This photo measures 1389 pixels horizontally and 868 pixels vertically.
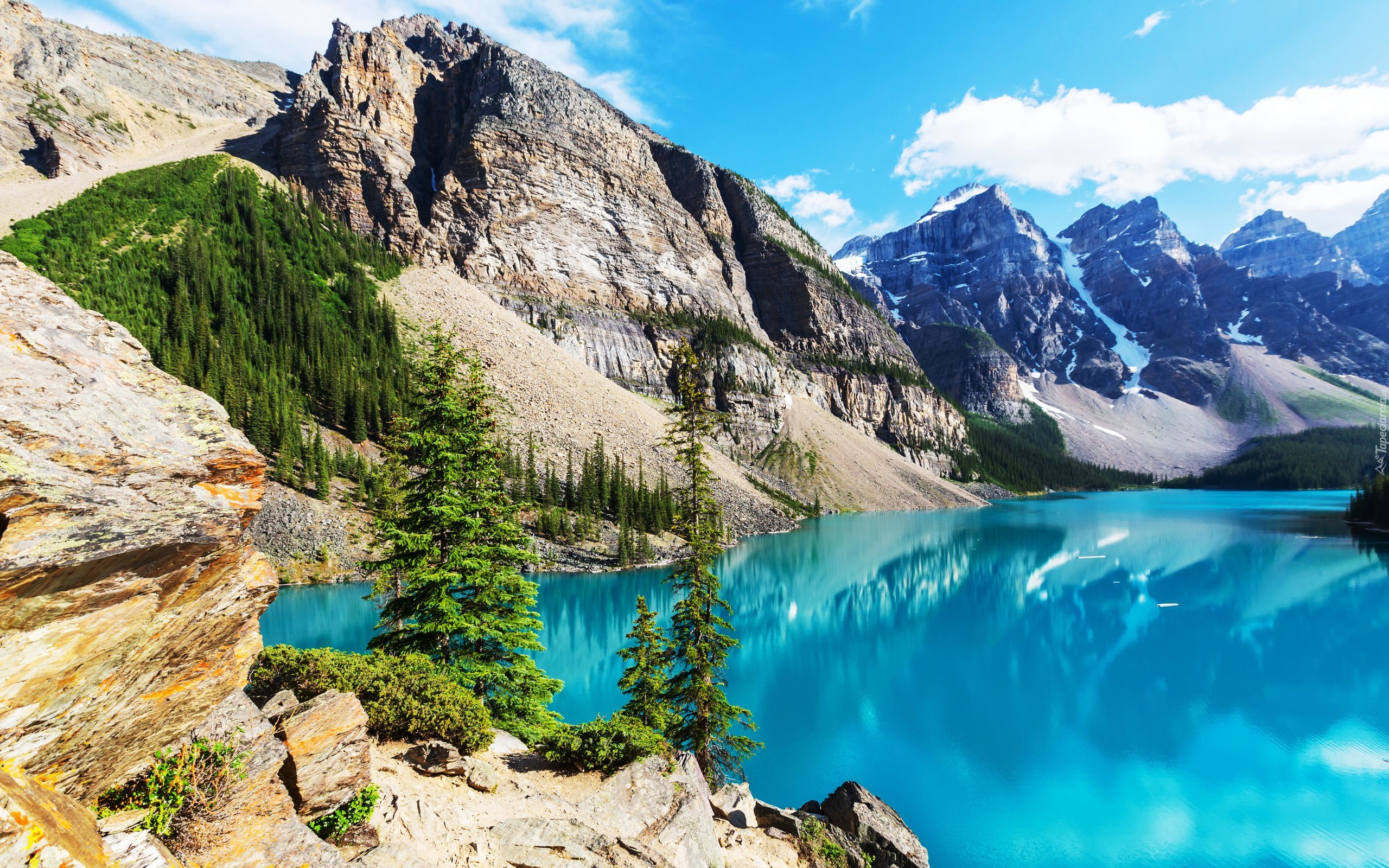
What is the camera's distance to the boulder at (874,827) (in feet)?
41.6

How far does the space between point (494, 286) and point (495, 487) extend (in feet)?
299

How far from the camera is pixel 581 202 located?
11644cm

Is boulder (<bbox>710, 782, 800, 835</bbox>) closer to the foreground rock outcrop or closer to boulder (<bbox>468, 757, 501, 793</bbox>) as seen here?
boulder (<bbox>468, 757, 501, 793</bbox>)

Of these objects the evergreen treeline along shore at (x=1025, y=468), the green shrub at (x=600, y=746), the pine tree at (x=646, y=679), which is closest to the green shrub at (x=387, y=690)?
the green shrub at (x=600, y=746)

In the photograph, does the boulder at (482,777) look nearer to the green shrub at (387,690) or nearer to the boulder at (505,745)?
the green shrub at (387,690)

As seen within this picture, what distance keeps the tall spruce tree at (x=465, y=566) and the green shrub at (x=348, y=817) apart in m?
6.82

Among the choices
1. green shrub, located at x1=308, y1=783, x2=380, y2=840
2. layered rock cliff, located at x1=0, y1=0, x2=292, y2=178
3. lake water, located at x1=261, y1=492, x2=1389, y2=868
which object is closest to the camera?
green shrub, located at x1=308, y1=783, x2=380, y2=840

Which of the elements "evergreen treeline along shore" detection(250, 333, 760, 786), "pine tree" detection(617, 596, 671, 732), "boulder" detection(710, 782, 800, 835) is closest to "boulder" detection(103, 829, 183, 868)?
"evergreen treeline along shore" detection(250, 333, 760, 786)

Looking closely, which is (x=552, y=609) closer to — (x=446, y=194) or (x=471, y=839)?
(x=471, y=839)

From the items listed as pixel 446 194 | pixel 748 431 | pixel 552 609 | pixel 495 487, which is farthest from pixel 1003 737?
pixel 446 194

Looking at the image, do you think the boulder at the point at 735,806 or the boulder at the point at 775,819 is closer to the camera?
the boulder at the point at 735,806

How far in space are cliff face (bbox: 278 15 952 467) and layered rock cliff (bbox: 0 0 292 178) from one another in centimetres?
2704

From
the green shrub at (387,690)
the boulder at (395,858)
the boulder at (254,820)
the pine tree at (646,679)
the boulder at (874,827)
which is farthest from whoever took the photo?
the pine tree at (646,679)

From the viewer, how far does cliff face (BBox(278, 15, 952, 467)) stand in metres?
99.0
